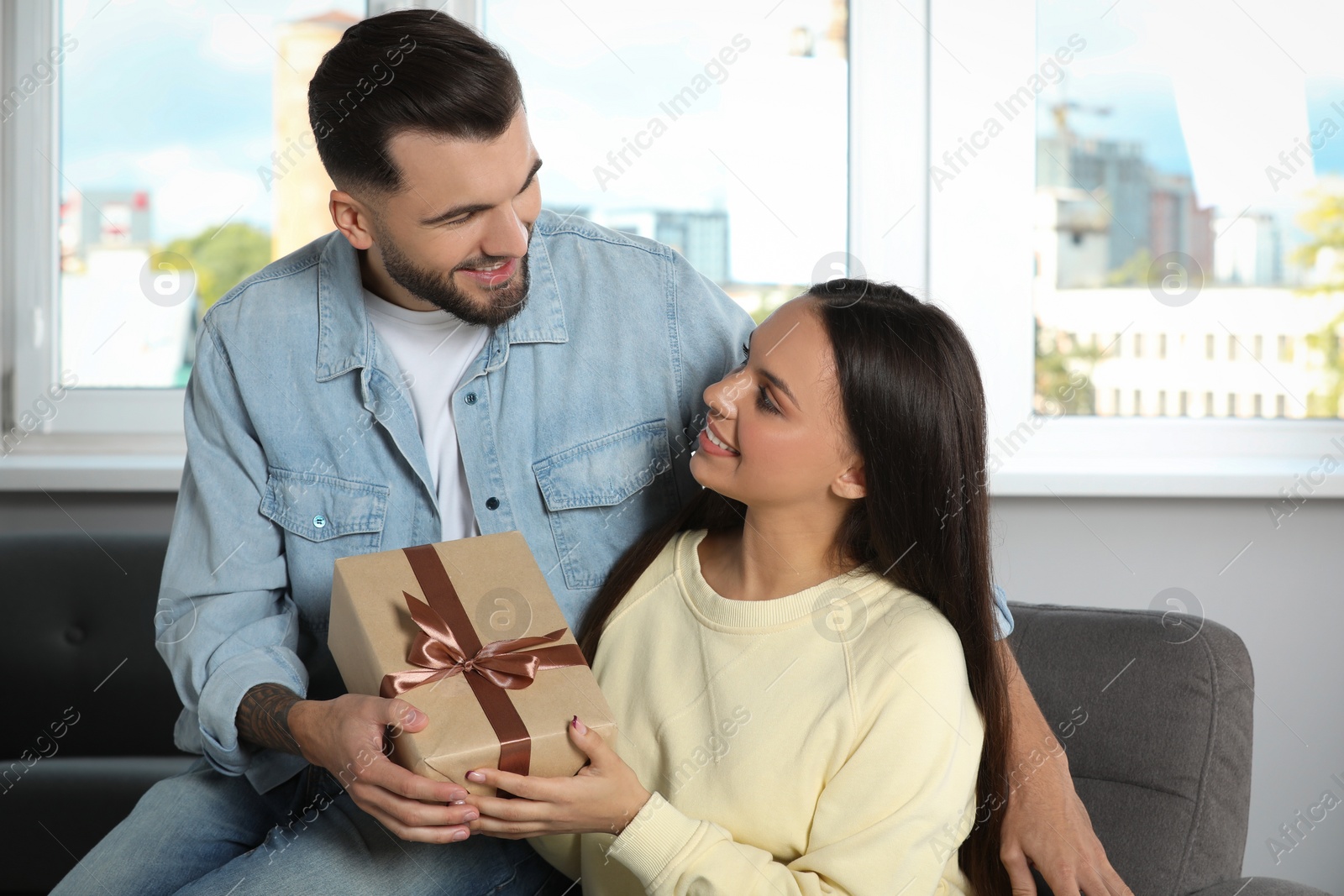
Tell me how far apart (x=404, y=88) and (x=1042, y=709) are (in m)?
1.07

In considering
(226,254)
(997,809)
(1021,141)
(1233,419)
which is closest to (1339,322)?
(1233,419)

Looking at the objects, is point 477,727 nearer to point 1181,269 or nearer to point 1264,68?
point 1181,269

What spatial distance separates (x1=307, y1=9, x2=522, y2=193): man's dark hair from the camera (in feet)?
4.10

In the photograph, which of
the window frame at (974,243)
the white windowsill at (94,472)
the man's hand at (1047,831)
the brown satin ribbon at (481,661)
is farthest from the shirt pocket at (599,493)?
the white windowsill at (94,472)

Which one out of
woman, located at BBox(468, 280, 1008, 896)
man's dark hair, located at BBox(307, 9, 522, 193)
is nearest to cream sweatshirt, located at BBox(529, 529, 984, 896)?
woman, located at BBox(468, 280, 1008, 896)

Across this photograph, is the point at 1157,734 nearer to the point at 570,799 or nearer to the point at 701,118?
the point at 570,799

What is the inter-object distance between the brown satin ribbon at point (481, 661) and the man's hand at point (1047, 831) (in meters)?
0.48

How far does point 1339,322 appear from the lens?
7.34 feet

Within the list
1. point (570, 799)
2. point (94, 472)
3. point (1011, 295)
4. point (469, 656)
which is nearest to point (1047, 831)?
point (570, 799)

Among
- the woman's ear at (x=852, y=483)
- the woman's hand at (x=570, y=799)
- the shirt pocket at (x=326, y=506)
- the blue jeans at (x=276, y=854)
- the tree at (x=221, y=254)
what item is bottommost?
the blue jeans at (x=276, y=854)

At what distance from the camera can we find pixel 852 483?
1183 mm

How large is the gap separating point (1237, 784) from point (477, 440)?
3.20 feet

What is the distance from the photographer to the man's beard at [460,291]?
133cm

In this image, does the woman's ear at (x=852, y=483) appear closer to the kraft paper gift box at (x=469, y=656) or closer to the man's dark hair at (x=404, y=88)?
the kraft paper gift box at (x=469, y=656)
